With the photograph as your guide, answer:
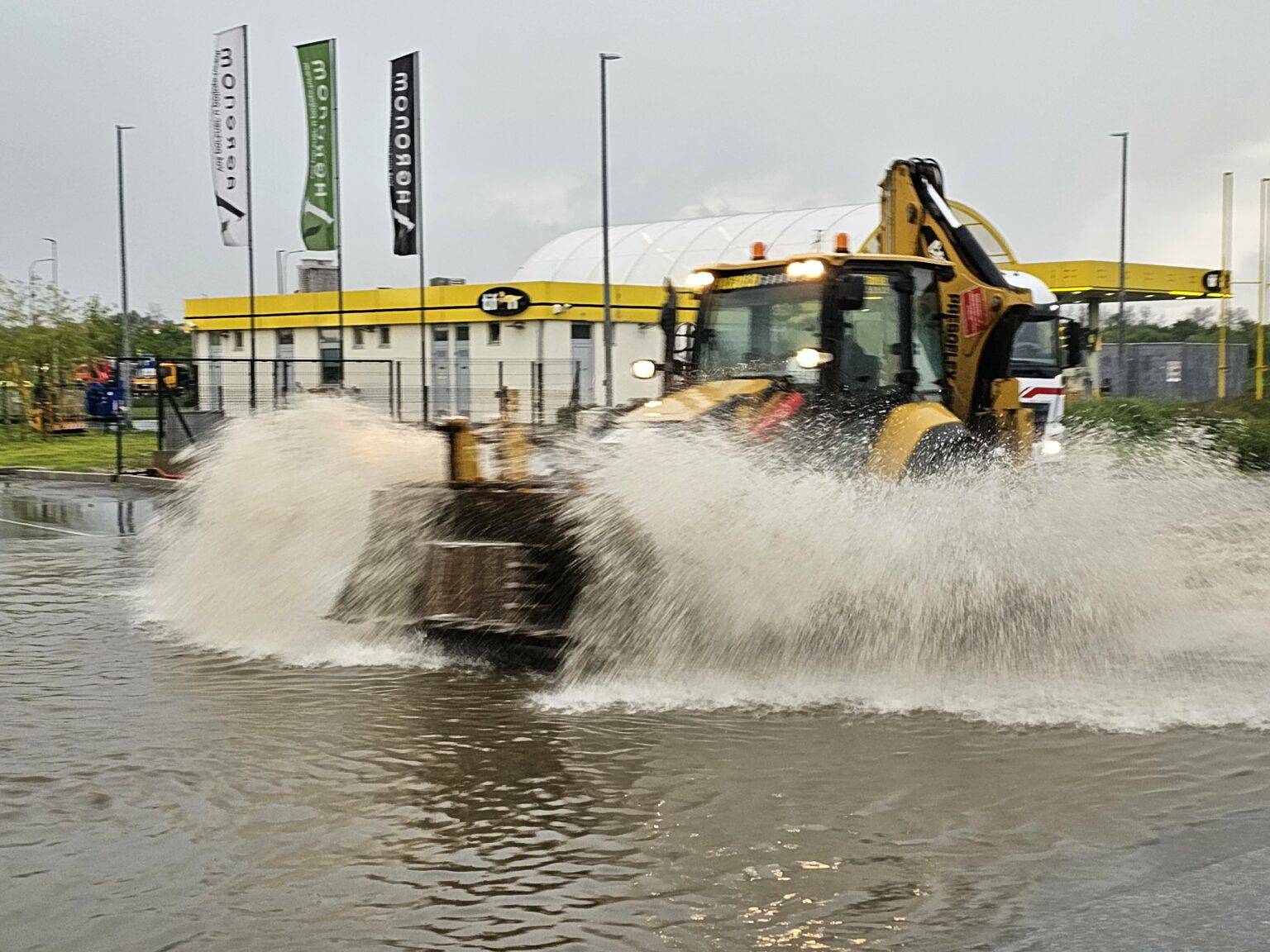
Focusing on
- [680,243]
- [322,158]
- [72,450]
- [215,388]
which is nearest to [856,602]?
[215,388]

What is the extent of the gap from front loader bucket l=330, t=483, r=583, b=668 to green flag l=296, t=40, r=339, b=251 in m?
23.8

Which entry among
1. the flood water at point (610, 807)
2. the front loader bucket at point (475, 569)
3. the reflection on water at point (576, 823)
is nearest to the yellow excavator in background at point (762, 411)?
the front loader bucket at point (475, 569)

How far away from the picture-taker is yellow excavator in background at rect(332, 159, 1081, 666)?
Answer: 877 cm

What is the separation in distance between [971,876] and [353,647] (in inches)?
205

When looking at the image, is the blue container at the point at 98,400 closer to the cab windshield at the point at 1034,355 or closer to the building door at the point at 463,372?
the building door at the point at 463,372

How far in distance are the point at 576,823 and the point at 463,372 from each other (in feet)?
126

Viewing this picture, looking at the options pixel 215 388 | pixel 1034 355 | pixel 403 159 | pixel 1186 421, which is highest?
pixel 403 159

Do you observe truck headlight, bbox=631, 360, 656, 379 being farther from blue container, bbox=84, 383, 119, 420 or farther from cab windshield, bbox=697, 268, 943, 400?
blue container, bbox=84, 383, 119, 420

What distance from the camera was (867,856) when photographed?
567 centimetres

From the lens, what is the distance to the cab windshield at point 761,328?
393 inches

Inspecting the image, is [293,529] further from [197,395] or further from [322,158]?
[322,158]

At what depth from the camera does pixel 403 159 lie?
104ft

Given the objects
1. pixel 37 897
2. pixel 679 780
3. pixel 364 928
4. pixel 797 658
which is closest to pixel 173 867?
pixel 37 897

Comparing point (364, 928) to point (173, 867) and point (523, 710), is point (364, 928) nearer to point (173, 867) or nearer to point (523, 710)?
point (173, 867)
